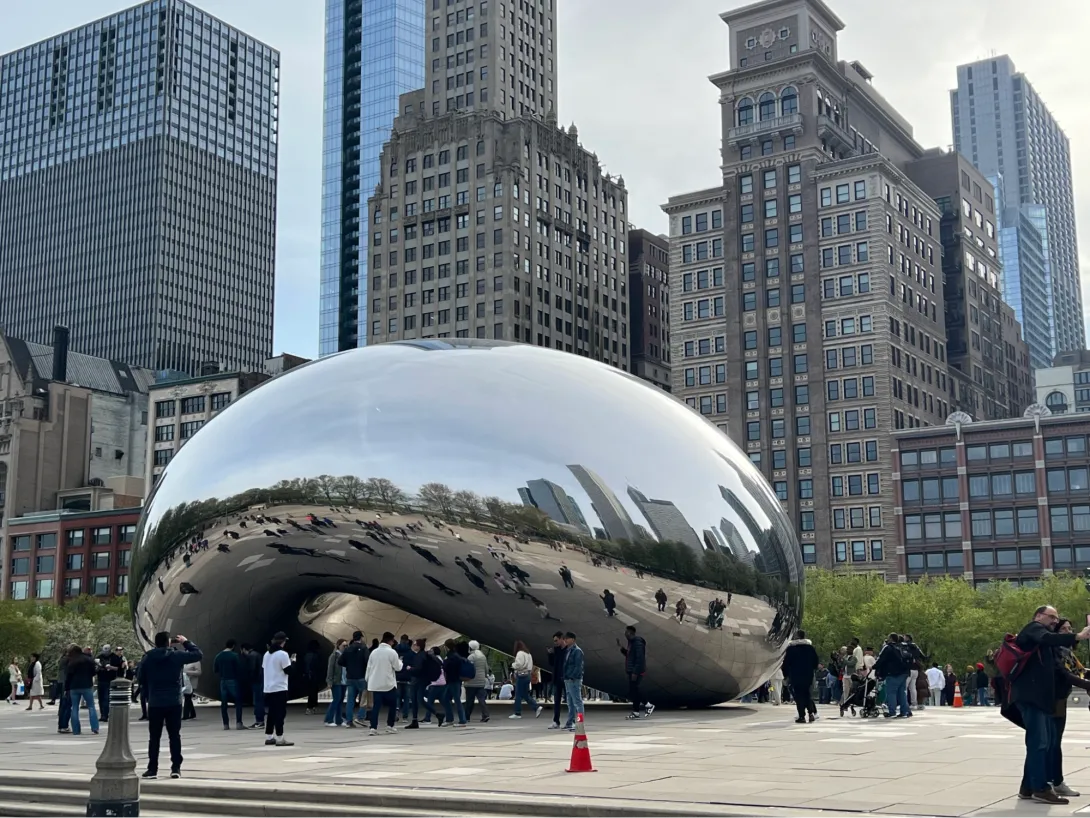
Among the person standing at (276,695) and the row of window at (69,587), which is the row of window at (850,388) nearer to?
the row of window at (69,587)

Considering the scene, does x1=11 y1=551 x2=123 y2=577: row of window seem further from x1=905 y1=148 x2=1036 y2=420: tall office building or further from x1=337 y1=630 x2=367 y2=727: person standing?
x1=337 y1=630 x2=367 y2=727: person standing

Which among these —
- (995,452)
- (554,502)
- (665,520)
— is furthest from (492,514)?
(995,452)

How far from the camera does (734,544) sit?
802 inches

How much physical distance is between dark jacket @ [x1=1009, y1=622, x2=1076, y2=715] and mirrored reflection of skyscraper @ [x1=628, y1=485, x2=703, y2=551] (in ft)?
28.3

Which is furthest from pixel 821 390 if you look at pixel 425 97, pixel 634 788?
pixel 634 788

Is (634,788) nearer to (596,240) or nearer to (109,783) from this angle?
(109,783)

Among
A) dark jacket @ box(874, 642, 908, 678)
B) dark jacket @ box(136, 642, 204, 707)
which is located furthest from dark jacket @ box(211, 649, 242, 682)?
dark jacket @ box(874, 642, 908, 678)

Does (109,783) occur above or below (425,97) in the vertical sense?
below

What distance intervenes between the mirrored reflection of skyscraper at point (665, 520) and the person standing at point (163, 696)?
284 inches

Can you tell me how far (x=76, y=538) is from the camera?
120 m

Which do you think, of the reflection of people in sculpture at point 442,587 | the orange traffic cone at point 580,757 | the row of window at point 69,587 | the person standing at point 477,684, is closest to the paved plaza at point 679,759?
the orange traffic cone at point 580,757

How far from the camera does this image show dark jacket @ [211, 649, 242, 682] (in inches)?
837

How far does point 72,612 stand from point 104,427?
54208 mm

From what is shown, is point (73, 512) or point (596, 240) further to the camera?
point (596, 240)
